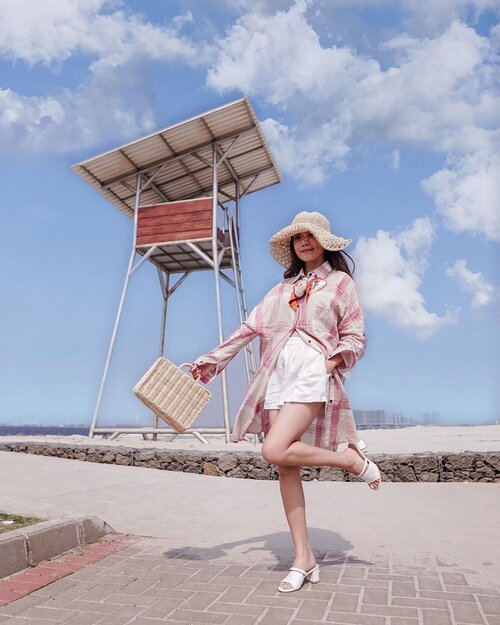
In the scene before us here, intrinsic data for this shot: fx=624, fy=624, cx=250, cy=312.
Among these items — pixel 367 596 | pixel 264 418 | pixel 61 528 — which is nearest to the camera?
pixel 367 596

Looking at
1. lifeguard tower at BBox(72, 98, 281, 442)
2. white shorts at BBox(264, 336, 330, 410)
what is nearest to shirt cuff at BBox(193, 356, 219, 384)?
white shorts at BBox(264, 336, 330, 410)

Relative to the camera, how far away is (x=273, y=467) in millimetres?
9164

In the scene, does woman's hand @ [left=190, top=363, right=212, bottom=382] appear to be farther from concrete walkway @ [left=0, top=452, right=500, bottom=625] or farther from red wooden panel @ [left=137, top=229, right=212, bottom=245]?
red wooden panel @ [left=137, top=229, right=212, bottom=245]

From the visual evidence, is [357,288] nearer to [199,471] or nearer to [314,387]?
[314,387]

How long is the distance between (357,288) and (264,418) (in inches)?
40.1

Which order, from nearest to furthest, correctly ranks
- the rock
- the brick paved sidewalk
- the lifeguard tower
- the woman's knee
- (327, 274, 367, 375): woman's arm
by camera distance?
the brick paved sidewalk, the woman's knee, (327, 274, 367, 375): woman's arm, the rock, the lifeguard tower

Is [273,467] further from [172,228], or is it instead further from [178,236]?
[172,228]

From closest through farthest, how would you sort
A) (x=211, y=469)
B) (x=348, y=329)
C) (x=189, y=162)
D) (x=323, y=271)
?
1. (x=348, y=329)
2. (x=323, y=271)
3. (x=211, y=469)
4. (x=189, y=162)

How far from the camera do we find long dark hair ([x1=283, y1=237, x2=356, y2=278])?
13.4 feet

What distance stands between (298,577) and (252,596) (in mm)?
296

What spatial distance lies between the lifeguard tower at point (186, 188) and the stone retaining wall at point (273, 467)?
141 inches

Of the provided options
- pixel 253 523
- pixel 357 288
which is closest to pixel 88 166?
pixel 253 523

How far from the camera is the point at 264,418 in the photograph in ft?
12.9

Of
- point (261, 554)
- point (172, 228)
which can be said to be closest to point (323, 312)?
point (261, 554)
